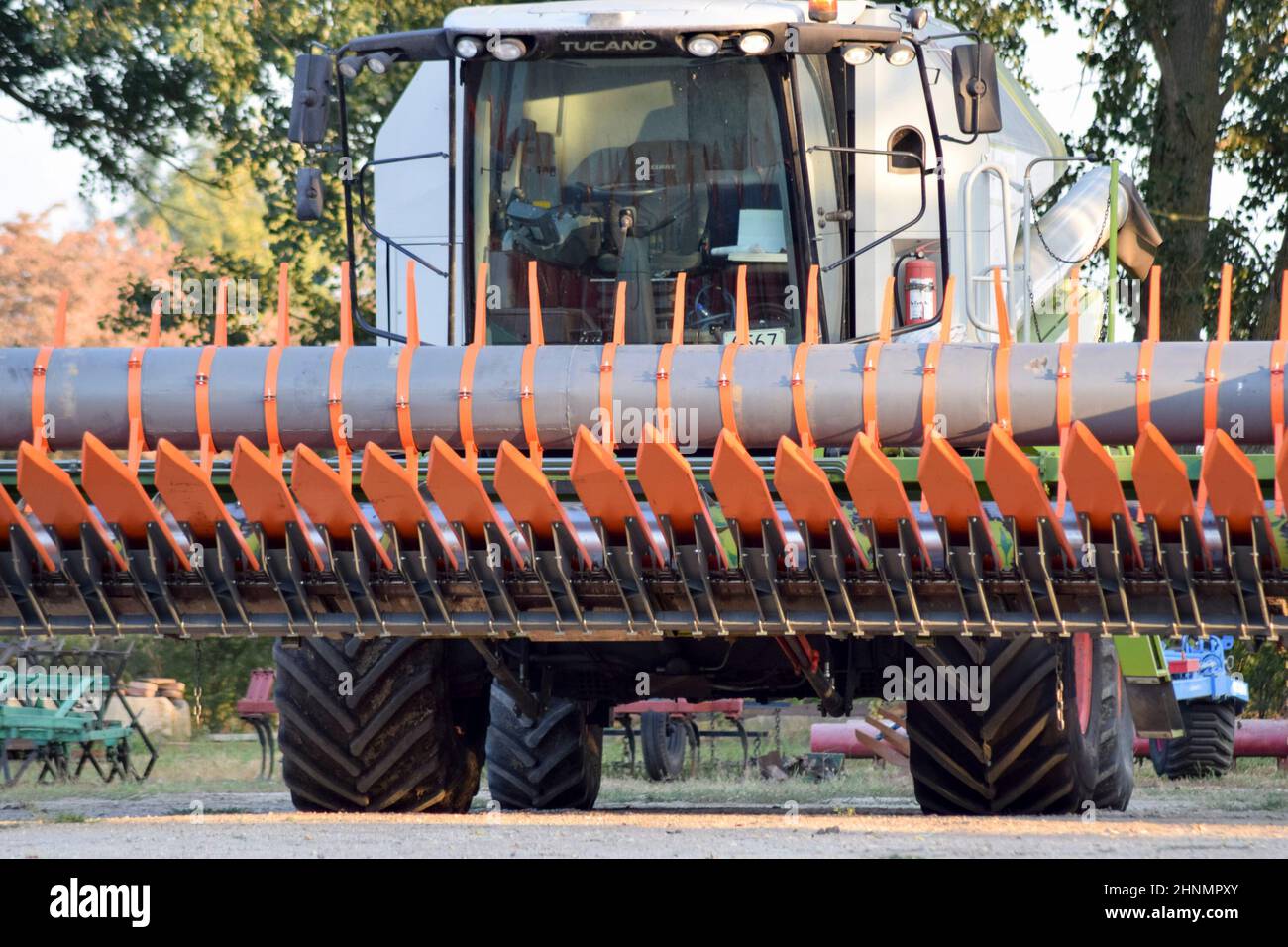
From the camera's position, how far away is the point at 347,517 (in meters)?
5.84

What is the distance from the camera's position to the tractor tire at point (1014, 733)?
696cm

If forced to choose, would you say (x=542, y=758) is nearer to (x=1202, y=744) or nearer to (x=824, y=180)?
(x=824, y=180)

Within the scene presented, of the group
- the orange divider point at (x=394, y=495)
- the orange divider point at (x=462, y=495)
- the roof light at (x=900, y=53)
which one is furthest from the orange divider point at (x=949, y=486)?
the roof light at (x=900, y=53)

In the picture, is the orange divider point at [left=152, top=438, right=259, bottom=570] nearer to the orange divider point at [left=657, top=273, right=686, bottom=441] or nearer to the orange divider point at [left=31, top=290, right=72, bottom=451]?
the orange divider point at [left=31, top=290, right=72, bottom=451]

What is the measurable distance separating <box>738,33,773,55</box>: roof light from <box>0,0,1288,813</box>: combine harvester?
2 cm

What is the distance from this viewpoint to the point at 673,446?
18.6 feet

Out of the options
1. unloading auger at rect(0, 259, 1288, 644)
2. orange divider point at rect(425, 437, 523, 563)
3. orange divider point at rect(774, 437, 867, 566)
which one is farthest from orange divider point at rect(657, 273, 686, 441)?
orange divider point at rect(425, 437, 523, 563)

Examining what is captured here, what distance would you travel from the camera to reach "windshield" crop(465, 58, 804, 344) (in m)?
7.41

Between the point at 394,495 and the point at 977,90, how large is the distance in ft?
8.97

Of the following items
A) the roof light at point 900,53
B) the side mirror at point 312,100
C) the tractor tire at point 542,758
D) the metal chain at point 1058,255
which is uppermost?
the roof light at point 900,53

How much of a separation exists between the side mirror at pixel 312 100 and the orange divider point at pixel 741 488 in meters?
2.59

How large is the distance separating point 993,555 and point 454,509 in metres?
1.56

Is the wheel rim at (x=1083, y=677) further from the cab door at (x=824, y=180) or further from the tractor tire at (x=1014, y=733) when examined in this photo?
the cab door at (x=824, y=180)
